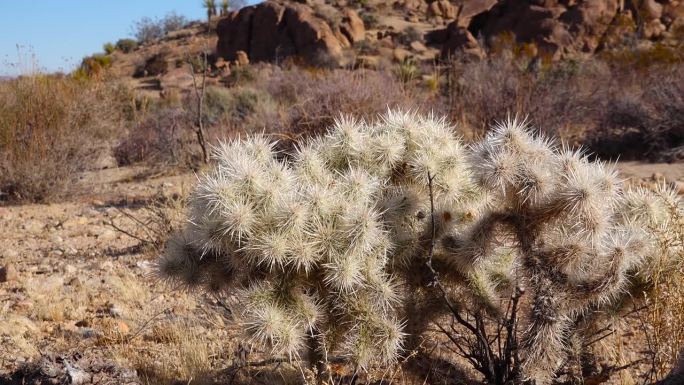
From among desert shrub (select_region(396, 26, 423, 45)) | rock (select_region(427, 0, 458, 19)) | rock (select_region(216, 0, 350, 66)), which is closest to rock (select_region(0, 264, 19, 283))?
rock (select_region(216, 0, 350, 66))

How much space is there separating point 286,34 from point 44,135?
2894cm

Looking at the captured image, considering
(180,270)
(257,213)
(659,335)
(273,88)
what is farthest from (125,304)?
(273,88)

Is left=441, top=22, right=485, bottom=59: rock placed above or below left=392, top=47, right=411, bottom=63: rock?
above

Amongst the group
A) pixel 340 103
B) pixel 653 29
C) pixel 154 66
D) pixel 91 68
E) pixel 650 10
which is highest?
pixel 340 103

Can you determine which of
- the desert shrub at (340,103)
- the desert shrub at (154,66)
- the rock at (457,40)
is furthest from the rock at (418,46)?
the desert shrub at (340,103)

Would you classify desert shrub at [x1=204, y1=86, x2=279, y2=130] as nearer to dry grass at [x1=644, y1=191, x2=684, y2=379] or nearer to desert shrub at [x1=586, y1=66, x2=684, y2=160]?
desert shrub at [x1=586, y1=66, x2=684, y2=160]

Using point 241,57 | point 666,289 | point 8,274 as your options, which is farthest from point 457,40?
point 666,289

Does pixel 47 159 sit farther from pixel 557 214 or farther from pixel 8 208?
pixel 557 214

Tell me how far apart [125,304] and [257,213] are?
244 centimetres

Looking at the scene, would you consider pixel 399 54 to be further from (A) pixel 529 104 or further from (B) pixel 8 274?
(B) pixel 8 274

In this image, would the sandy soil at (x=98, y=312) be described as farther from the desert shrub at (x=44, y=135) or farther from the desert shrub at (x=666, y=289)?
the desert shrub at (x=666, y=289)

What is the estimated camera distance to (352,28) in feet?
123

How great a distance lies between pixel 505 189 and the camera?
285 cm

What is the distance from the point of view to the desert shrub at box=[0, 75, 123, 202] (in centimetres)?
887
